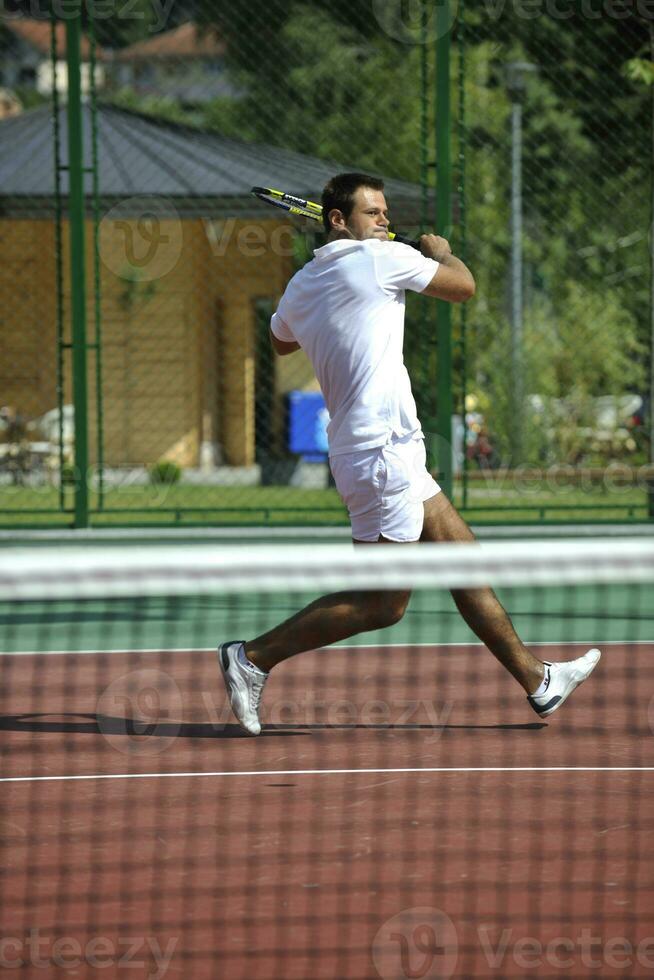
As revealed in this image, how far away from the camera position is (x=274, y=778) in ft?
16.8

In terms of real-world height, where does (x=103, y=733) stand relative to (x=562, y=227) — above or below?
below

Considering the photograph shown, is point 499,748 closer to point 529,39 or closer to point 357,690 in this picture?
point 357,690

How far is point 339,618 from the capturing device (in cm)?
548

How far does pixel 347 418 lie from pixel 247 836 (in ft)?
4.95

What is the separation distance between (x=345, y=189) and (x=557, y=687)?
169cm

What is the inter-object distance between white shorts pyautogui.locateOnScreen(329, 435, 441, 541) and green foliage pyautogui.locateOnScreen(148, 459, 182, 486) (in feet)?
27.0

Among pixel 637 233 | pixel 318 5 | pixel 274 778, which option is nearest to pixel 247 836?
pixel 274 778

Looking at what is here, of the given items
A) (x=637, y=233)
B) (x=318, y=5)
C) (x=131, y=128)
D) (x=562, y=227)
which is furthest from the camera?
(x=562, y=227)

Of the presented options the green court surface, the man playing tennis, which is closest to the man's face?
the man playing tennis

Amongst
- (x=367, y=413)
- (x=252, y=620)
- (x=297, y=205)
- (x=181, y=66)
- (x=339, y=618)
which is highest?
(x=181, y=66)

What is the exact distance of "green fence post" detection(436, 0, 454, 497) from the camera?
34.7ft

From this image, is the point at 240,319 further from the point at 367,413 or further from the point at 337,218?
the point at 367,413

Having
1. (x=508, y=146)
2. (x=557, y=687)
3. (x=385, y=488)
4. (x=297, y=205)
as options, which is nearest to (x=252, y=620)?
(x=297, y=205)

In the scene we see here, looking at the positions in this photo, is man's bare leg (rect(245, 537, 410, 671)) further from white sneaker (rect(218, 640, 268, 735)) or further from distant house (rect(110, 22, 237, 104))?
distant house (rect(110, 22, 237, 104))
